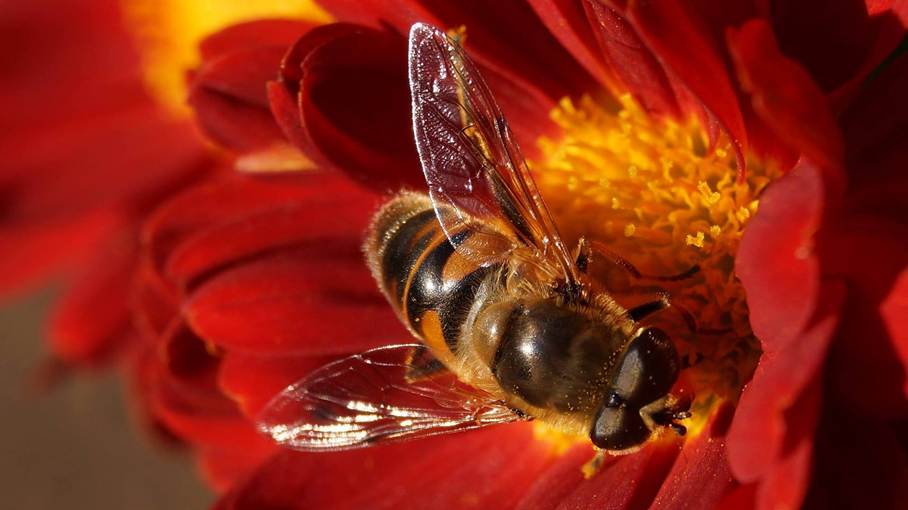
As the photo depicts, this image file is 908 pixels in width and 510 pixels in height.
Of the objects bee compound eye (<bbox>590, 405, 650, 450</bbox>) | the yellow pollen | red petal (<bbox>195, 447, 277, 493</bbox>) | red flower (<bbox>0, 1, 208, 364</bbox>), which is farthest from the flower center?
red flower (<bbox>0, 1, 208, 364</bbox>)

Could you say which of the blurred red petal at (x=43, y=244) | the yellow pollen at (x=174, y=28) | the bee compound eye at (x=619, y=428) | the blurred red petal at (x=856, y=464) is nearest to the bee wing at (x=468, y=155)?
the bee compound eye at (x=619, y=428)

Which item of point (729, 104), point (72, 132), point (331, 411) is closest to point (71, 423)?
point (72, 132)

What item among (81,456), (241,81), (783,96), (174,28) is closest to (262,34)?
(241,81)

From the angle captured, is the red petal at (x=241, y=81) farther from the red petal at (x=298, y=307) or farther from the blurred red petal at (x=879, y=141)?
the blurred red petal at (x=879, y=141)

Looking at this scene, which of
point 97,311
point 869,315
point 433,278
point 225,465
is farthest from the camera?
point 97,311

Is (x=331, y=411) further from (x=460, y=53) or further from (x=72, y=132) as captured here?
(x=72, y=132)

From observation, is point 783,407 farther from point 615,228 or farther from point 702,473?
point 615,228
